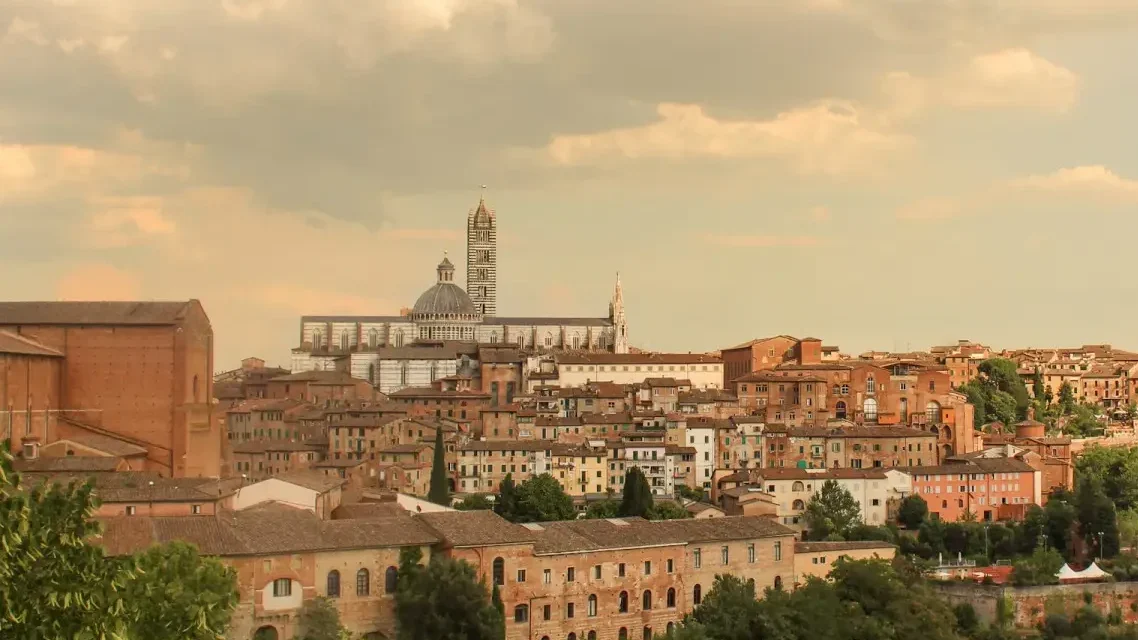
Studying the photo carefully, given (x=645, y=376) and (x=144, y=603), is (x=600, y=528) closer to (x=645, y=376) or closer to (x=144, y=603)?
(x=144, y=603)

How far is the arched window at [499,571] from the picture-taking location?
26859 millimetres

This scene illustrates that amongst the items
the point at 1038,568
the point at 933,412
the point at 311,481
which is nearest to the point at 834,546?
the point at 1038,568

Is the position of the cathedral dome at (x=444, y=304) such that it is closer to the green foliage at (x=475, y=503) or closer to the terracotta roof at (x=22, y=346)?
the green foliage at (x=475, y=503)

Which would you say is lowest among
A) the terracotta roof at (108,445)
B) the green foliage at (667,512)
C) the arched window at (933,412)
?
the green foliage at (667,512)

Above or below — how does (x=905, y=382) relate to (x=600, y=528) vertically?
above

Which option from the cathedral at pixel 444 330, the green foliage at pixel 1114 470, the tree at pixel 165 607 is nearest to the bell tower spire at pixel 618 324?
the cathedral at pixel 444 330

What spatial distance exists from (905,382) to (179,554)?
39372 mm

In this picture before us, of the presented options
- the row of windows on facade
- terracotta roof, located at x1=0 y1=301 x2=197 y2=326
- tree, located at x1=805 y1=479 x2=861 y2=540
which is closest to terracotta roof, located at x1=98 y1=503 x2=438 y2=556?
the row of windows on facade

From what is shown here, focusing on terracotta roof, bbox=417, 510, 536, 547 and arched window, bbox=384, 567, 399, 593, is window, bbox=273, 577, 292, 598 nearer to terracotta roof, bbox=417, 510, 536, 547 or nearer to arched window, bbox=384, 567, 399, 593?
arched window, bbox=384, 567, 399, 593

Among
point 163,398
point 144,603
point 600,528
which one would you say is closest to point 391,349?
point 163,398

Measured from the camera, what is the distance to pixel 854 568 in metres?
29.6

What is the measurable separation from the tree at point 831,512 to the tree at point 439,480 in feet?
31.4

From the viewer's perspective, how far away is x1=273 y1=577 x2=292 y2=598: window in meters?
24.5

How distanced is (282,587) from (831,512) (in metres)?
21.0
